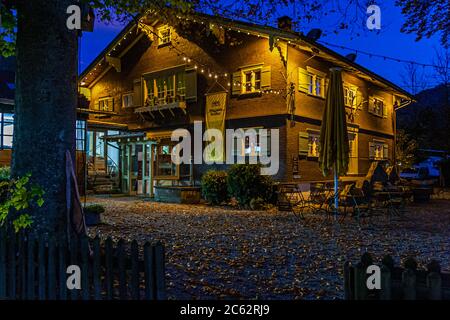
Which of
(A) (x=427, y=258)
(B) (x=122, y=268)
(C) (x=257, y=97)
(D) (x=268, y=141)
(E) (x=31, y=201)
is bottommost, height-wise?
(A) (x=427, y=258)

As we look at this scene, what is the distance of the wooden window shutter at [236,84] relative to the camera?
18016 millimetres

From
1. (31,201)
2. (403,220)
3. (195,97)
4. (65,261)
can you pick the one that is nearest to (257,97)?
(195,97)

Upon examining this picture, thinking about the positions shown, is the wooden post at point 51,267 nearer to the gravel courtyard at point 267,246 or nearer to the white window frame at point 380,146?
the gravel courtyard at point 267,246

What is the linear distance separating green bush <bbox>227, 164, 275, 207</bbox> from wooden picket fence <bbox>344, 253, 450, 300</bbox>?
434 inches

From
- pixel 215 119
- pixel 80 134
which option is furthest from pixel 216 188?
pixel 80 134

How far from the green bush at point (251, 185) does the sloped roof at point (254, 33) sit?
5150mm

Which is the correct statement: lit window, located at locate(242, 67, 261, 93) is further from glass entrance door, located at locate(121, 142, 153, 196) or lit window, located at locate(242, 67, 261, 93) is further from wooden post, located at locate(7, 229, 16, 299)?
wooden post, located at locate(7, 229, 16, 299)

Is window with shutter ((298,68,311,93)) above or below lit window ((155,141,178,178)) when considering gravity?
above

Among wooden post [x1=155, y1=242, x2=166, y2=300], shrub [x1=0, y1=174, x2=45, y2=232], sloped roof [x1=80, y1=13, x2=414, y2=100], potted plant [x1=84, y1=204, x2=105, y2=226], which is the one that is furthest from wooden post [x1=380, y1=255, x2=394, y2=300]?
potted plant [x1=84, y1=204, x2=105, y2=226]

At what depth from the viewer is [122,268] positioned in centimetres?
360

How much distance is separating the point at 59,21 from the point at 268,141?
495 inches

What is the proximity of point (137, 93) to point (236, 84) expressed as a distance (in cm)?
710

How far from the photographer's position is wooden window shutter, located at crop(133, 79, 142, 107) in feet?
73.7

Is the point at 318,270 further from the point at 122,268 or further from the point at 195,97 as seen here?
the point at 195,97
